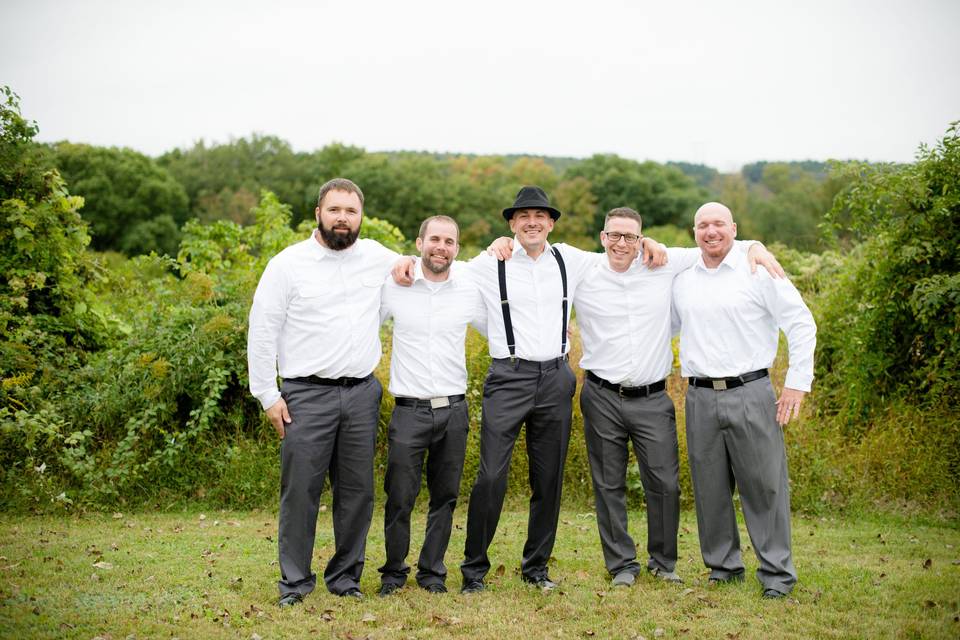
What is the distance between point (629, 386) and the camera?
5254 millimetres

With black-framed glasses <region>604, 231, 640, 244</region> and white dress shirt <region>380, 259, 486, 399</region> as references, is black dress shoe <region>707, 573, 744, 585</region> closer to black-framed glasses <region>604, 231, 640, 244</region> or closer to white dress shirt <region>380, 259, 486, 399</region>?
white dress shirt <region>380, 259, 486, 399</region>

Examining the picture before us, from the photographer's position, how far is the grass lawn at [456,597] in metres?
4.50

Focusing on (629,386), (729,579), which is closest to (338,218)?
(629,386)

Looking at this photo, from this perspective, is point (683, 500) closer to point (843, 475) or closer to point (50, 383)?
point (843, 475)

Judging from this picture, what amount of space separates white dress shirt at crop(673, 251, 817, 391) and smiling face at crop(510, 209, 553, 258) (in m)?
0.97

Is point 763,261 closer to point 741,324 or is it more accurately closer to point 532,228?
point 741,324

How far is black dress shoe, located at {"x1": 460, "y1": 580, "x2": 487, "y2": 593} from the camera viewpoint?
514 centimetres

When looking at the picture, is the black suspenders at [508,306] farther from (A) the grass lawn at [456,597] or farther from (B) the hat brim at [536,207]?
(A) the grass lawn at [456,597]

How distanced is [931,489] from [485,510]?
4.59 m

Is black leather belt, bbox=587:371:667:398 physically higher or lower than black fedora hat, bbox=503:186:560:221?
lower

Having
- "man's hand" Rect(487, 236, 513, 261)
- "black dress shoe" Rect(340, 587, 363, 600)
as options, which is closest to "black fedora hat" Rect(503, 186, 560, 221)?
"man's hand" Rect(487, 236, 513, 261)

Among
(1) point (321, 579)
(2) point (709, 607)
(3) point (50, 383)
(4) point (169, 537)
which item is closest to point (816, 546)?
(2) point (709, 607)

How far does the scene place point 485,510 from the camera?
5188 millimetres

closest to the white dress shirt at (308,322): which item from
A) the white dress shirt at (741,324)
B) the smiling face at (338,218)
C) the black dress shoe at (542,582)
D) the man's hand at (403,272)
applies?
the smiling face at (338,218)
